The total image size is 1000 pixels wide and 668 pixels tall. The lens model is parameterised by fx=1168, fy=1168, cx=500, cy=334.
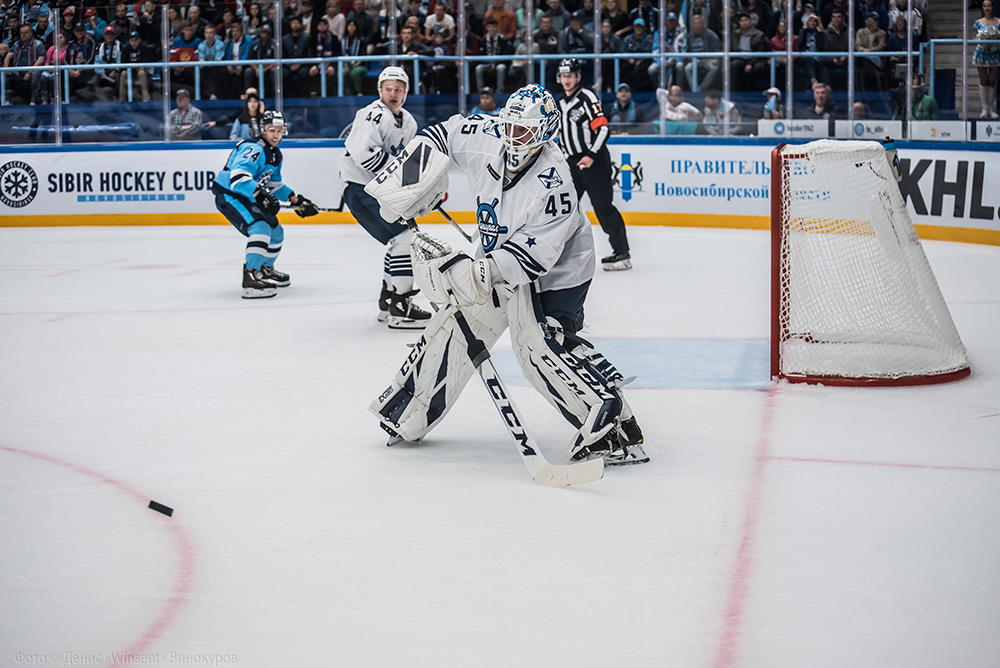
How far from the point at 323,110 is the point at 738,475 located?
8685 millimetres

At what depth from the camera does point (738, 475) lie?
317 cm

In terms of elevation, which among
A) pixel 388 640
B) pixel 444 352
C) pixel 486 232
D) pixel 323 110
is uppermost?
pixel 323 110

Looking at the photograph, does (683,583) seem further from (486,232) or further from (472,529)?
(486,232)

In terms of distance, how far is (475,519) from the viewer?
282 cm

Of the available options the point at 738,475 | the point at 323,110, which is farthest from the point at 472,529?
the point at 323,110

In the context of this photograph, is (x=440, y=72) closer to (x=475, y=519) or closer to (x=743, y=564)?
(x=475, y=519)

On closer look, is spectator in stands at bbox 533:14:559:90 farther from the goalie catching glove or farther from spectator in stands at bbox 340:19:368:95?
the goalie catching glove

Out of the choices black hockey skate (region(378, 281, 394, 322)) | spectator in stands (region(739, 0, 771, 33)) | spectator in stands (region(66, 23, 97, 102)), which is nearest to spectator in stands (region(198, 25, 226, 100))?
spectator in stands (region(66, 23, 97, 102))

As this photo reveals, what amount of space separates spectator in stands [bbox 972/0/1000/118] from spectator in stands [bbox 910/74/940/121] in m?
0.40

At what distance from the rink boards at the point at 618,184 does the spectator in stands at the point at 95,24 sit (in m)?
1.13

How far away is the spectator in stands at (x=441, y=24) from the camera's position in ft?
36.3

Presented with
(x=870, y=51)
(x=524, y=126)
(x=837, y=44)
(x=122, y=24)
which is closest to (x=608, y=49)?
(x=837, y=44)

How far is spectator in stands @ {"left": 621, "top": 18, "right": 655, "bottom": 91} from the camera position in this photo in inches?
413

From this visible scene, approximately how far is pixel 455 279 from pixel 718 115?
7.54m
